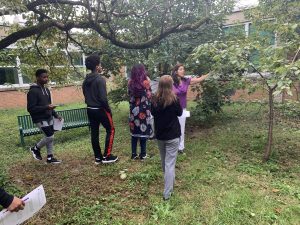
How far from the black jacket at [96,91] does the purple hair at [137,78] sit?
54cm

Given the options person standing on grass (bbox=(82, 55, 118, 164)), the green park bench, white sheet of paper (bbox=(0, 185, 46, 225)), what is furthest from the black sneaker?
the green park bench

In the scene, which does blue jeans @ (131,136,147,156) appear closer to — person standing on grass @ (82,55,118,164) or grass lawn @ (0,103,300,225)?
grass lawn @ (0,103,300,225)

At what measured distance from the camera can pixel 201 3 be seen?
8.00 metres

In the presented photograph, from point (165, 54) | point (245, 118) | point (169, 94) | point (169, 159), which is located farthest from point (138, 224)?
point (245, 118)

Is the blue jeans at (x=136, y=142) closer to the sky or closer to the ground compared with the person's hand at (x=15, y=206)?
closer to the ground

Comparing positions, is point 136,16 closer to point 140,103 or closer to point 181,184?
point 140,103

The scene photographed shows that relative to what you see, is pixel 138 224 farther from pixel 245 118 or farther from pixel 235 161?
pixel 245 118

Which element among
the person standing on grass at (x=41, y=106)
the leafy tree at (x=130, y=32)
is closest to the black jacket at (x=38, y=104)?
the person standing on grass at (x=41, y=106)

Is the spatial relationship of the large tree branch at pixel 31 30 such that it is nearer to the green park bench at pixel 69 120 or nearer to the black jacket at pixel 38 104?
the black jacket at pixel 38 104

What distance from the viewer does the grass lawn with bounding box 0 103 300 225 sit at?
12.7 ft

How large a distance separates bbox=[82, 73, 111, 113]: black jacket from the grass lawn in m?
1.16

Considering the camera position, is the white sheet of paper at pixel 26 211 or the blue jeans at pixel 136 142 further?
the blue jeans at pixel 136 142

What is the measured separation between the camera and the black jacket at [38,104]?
5.55 meters

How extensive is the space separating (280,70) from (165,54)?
3.81 meters
